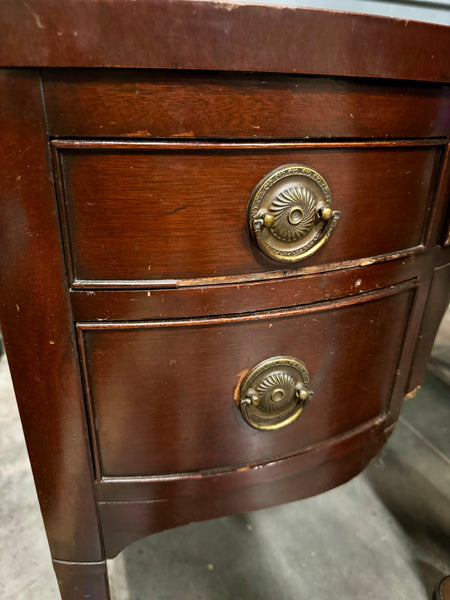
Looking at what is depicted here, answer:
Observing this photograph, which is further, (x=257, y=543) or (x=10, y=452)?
(x=10, y=452)

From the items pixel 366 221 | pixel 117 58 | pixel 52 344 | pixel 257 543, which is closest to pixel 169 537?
pixel 257 543

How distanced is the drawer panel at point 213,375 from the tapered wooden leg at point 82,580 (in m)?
0.15

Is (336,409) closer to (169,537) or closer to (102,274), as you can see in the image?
(102,274)

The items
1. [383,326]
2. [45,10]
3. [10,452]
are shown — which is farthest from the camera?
[10,452]

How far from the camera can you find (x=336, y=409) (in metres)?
0.55

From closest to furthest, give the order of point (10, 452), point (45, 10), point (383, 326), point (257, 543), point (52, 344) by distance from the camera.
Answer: point (45, 10) → point (52, 344) → point (383, 326) → point (257, 543) → point (10, 452)

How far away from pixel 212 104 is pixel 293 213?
4.7 inches

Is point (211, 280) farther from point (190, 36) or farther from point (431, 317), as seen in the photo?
point (431, 317)

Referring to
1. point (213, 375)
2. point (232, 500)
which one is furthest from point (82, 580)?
point (213, 375)

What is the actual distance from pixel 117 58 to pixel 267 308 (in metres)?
0.26

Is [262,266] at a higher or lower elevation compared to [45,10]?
lower

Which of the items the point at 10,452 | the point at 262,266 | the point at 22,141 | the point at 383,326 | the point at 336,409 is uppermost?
the point at 22,141

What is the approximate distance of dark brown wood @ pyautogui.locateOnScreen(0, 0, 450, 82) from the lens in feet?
1.01

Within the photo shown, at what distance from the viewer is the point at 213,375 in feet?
1.52
